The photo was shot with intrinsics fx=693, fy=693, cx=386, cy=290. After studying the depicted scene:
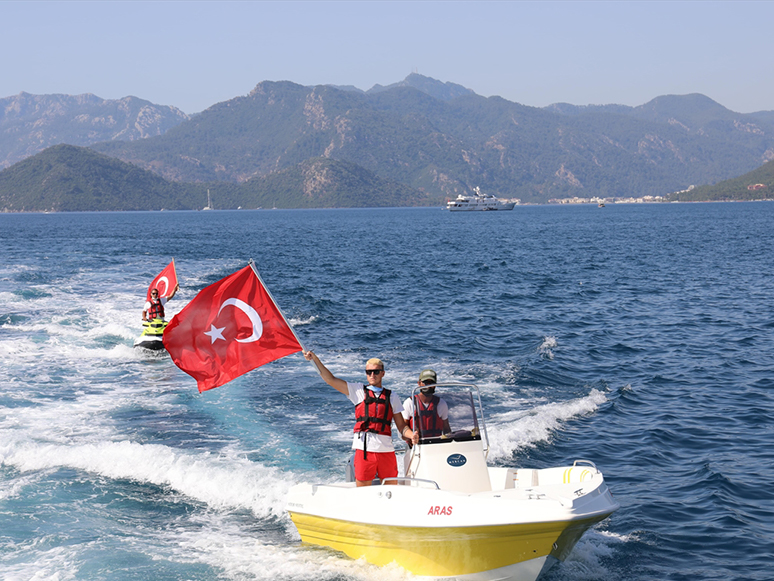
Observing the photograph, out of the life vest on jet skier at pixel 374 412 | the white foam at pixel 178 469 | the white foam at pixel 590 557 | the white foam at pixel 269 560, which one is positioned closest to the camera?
the white foam at pixel 269 560

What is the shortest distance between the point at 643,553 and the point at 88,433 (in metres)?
11.2

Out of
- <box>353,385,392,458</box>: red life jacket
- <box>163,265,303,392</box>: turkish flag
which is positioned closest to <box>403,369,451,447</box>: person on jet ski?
<box>353,385,392,458</box>: red life jacket

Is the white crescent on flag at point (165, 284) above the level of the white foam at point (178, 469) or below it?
above

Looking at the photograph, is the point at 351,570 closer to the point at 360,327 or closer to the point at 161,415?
the point at 161,415

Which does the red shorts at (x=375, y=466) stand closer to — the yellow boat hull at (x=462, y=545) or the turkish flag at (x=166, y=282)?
the yellow boat hull at (x=462, y=545)

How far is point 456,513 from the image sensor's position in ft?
28.0

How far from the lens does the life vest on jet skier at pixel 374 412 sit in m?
9.52

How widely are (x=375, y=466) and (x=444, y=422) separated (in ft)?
3.75

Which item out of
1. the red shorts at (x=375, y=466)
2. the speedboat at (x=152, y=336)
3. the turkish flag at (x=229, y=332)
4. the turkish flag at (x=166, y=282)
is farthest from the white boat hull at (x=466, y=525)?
the turkish flag at (x=166, y=282)

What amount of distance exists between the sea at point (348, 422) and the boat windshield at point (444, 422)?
1868 millimetres

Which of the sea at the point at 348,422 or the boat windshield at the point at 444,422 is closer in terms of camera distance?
the boat windshield at the point at 444,422

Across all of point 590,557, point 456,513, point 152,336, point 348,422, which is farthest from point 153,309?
point 590,557

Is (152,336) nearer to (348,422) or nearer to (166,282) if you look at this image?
(166,282)

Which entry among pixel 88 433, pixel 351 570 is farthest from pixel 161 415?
pixel 351 570
